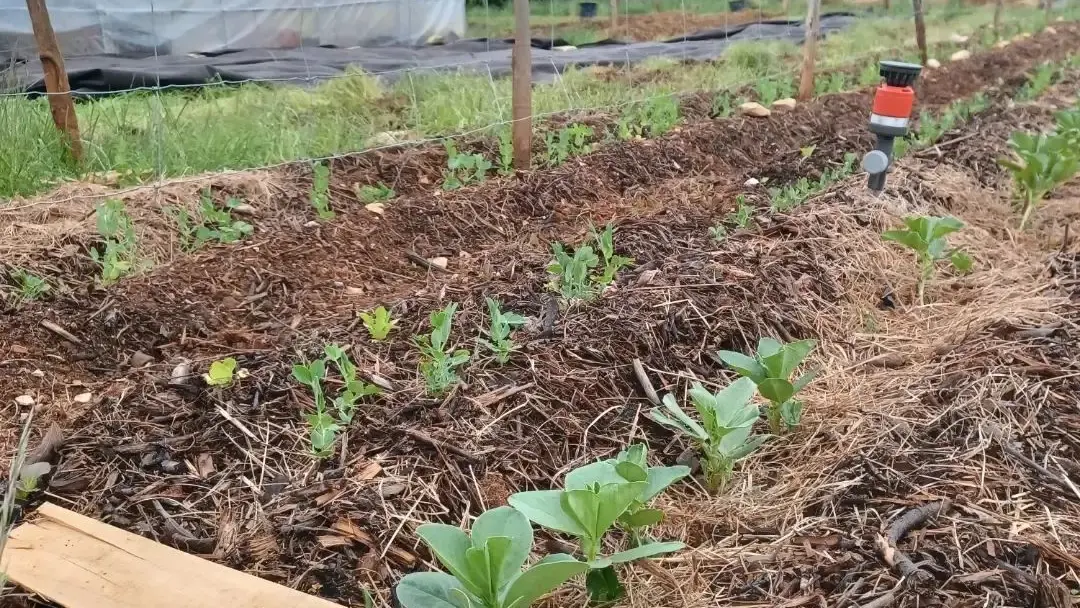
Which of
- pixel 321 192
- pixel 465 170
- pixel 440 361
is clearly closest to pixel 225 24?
pixel 465 170

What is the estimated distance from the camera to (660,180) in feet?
15.0

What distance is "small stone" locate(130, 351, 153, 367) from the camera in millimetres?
2455

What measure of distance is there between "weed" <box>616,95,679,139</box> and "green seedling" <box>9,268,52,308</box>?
132 inches

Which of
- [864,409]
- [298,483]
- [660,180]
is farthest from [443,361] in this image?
[660,180]

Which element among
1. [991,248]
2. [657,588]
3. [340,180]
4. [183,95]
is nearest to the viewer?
[657,588]

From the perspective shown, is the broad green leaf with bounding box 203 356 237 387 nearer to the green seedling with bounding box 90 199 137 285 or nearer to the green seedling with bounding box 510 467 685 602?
the green seedling with bounding box 510 467 685 602

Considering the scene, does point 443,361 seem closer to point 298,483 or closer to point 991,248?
point 298,483

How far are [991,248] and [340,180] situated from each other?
302 centimetres

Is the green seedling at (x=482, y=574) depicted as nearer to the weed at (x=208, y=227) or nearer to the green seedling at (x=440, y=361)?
the green seedling at (x=440, y=361)

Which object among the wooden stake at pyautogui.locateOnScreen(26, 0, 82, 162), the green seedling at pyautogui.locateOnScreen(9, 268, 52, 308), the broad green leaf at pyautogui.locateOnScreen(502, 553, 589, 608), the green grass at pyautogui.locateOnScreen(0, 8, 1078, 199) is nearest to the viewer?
the broad green leaf at pyautogui.locateOnScreen(502, 553, 589, 608)

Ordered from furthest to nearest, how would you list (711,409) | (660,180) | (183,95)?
(183,95)
(660,180)
(711,409)

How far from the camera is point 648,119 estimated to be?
5477 mm

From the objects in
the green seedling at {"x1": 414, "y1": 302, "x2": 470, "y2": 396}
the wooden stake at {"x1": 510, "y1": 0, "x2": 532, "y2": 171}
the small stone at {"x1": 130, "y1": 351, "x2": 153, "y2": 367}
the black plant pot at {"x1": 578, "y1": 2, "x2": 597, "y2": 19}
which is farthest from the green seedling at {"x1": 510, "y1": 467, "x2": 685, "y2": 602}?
the black plant pot at {"x1": 578, "y1": 2, "x2": 597, "y2": 19}

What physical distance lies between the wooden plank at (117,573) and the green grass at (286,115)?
270cm
